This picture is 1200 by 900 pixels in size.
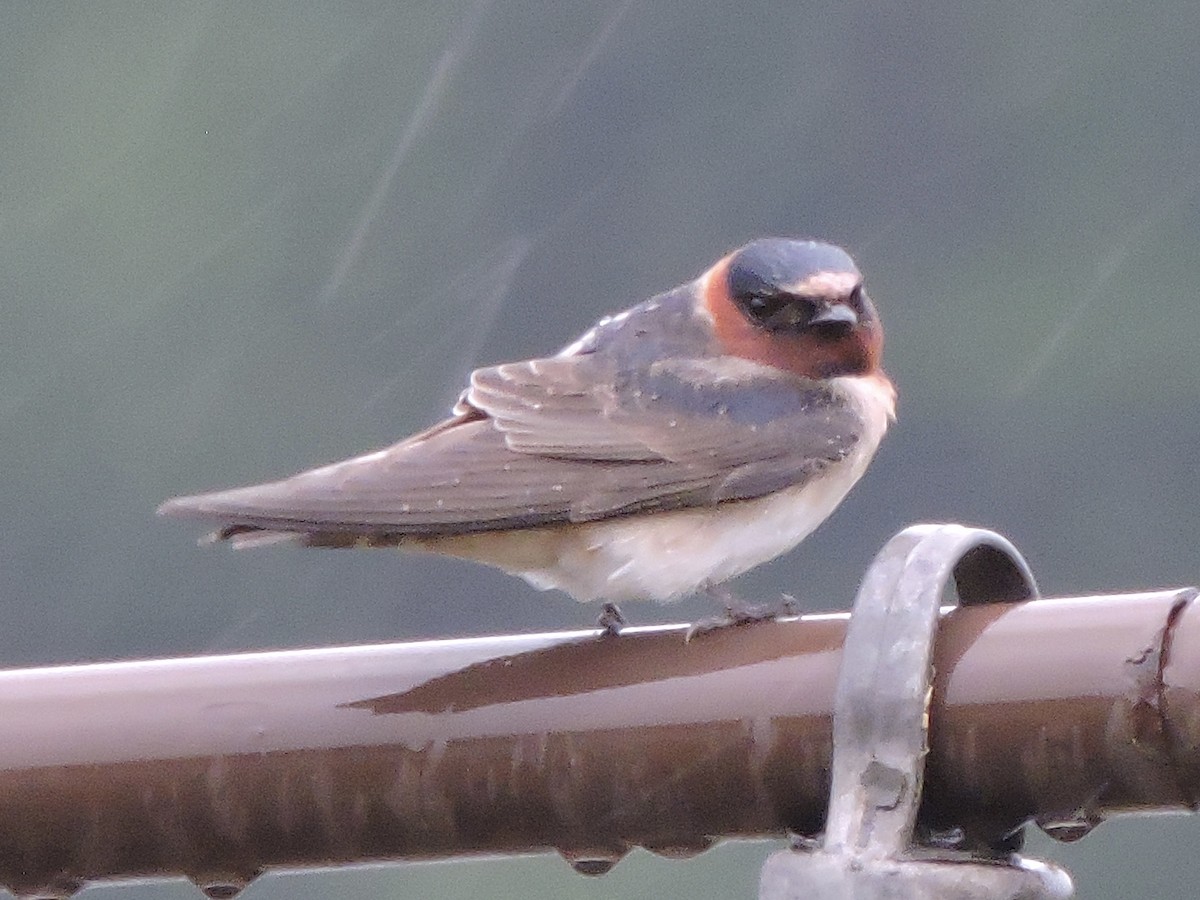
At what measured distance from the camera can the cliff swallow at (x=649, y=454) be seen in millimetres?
1800

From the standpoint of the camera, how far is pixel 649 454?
223 cm

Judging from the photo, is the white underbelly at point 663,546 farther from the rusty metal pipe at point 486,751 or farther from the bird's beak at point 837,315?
the rusty metal pipe at point 486,751

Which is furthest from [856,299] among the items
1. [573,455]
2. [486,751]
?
[486,751]

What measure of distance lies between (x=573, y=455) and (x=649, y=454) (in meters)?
0.13

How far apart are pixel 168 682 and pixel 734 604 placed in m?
0.89

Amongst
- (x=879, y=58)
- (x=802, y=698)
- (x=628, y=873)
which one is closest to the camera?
(x=802, y=698)

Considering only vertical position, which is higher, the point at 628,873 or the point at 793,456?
the point at 628,873

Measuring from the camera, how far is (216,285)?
15.3 meters

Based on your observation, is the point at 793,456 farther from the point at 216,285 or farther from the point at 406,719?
the point at 216,285

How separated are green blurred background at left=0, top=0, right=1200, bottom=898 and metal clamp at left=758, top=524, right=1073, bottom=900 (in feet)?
25.0

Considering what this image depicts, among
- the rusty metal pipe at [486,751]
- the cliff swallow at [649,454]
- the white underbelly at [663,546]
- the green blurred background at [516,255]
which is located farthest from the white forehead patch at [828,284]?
the green blurred background at [516,255]

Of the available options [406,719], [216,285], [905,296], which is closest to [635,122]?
[216,285]

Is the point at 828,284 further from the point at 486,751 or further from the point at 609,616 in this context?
the point at 486,751

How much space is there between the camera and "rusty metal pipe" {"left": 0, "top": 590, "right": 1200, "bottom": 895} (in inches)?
46.7
